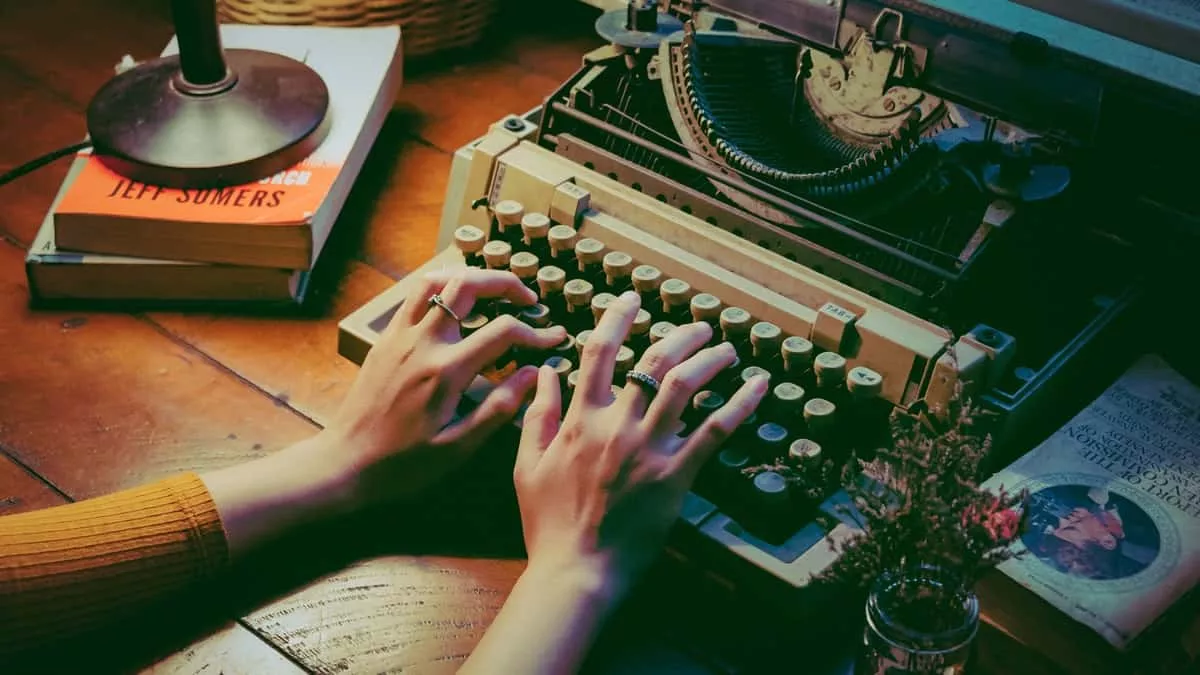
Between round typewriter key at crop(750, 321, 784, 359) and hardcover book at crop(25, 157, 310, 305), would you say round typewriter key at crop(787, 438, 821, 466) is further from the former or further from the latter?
hardcover book at crop(25, 157, 310, 305)

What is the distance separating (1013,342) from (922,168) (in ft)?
0.69

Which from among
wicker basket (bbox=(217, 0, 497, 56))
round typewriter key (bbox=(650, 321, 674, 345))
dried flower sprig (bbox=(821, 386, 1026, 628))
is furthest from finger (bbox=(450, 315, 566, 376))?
wicker basket (bbox=(217, 0, 497, 56))

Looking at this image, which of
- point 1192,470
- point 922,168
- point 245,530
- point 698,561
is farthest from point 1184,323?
point 245,530

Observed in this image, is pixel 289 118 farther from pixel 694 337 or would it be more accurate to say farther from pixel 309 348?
pixel 694 337

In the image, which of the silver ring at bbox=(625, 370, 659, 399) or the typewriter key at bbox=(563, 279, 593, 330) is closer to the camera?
the silver ring at bbox=(625, 370, 659, 399)

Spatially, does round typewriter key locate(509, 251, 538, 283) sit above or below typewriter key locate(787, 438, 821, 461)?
below

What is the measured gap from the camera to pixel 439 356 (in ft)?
4.45

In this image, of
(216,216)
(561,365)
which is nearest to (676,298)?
(561,365)

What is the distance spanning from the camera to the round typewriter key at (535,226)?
5.06 feet

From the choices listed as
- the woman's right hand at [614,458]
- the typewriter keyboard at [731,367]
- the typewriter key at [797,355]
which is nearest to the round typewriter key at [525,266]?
the typewriter keyboard at [731,367]

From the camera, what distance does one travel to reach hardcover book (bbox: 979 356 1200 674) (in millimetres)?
1202

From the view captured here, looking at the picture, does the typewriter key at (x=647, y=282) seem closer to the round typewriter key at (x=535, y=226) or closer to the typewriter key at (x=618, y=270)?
the typewriter key at (x=618, y=270)

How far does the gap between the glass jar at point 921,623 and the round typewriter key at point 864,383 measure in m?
A: 0.26

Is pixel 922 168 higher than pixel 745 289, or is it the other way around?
pixel 922 168
